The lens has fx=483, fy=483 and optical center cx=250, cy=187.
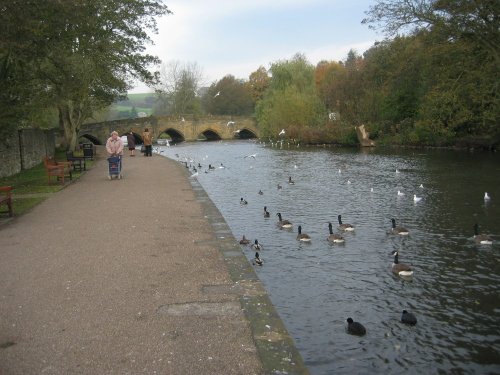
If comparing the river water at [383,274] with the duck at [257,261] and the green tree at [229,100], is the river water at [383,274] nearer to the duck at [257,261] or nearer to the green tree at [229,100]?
the duck at [257,261]

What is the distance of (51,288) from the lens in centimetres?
750

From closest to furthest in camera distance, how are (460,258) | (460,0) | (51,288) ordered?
(51,288) → (460,258) → (460,0)

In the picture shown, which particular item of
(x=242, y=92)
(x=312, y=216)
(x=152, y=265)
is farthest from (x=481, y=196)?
(x=242, y=92)

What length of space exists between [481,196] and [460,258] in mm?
8837

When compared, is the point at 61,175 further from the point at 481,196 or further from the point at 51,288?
the point at 481,196

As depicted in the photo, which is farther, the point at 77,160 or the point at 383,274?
the point at 77,160

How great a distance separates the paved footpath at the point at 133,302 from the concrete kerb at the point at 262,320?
0.05 feet

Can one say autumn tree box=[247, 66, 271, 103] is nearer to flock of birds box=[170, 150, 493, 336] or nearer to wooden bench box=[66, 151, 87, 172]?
wooden bench box=[66, 151, 87, 172]

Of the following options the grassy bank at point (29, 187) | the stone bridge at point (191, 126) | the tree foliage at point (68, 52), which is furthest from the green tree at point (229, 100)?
the grassy bank at point (29, 187)

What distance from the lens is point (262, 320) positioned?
20.7 ft

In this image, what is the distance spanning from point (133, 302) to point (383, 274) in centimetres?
534

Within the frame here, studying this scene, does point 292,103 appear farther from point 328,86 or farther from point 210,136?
point 210,136

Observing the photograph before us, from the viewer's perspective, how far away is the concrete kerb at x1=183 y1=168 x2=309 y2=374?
527 centimetres

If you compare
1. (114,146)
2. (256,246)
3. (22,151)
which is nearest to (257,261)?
(256,246)
